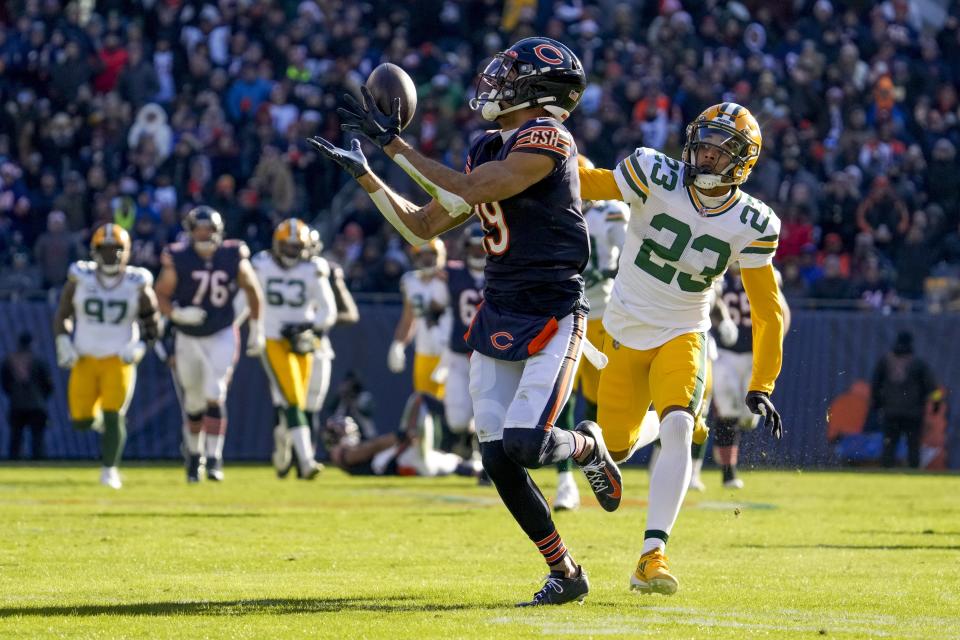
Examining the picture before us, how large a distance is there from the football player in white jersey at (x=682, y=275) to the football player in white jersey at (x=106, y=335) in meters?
6.47

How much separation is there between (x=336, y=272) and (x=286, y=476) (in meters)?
1.81

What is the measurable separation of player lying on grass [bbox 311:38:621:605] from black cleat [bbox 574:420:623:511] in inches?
1.6

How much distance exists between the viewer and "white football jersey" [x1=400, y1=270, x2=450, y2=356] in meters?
14.2

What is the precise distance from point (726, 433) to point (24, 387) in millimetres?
7194

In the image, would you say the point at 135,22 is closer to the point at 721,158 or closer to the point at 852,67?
the point at 852,67

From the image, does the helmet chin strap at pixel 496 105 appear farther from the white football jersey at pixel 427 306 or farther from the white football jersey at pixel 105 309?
the white football jersey at pixel 427 306

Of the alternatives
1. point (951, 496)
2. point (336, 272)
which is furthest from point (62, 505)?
point (951, 496)

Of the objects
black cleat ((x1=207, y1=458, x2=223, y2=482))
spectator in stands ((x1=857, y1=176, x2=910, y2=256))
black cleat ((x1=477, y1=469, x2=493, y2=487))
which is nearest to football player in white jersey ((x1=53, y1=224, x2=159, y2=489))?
black cleat ((x1=207, y1=458, x2=223, y2=482))

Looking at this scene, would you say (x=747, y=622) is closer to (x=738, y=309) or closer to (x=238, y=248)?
(x=738, y=309)

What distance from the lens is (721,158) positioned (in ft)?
22.0

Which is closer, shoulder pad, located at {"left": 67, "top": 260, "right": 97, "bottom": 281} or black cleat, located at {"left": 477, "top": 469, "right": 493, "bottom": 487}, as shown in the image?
shoulder pad, located at {"left": 67, "top": 260, "right": 97, "bottom": 281}

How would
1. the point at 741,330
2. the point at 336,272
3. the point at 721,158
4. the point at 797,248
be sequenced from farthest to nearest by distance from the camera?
the point at 797,248
the point at 336,272
the point at 741,330
the point at 721,158

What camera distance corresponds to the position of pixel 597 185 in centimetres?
649

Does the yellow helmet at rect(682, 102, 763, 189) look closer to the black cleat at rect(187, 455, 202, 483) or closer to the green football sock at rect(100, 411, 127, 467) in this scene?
the green football sock at rect(100, 411, 127, 467)
